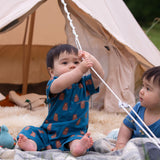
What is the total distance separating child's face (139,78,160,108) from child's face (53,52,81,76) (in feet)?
1.19

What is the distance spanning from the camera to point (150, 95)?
1468 millimetres

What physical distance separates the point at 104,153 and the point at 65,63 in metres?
0.47

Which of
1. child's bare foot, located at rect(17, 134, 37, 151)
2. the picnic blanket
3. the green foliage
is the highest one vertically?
child's bare foot, located at rect(17, 134, 37, 151)

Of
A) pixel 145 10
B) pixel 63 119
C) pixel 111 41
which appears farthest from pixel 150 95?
pixel 145 10

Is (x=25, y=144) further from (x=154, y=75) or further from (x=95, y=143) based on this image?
(x=154, y=75)

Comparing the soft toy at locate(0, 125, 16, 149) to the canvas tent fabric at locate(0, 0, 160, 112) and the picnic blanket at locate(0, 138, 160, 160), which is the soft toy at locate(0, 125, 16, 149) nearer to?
the picnic blanket at locate(0, 138, 160, 160)

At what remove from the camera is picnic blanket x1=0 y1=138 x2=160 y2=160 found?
1254mm

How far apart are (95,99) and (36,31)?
137 centimetres

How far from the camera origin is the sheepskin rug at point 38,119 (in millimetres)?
2000

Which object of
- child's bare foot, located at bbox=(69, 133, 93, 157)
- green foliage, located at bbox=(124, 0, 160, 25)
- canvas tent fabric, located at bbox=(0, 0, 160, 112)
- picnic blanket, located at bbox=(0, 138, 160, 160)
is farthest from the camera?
green foliage, located at bbox=(124, 0, 160, 25)

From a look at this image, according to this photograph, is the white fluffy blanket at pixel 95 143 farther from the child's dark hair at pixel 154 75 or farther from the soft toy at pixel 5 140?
the child's dark hair at pixel 154 75

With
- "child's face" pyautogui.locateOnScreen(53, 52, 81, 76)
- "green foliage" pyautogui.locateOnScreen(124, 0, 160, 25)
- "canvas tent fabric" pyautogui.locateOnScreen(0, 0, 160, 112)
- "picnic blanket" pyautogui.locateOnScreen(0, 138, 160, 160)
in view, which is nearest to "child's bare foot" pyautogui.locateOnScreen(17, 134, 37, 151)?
"picnic blanket" pyautogui.locateOnScreen(0, 138, 160, 160)

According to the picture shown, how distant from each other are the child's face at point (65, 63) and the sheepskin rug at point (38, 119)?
484 mm

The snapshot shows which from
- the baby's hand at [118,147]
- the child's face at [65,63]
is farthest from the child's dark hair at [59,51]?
the baby's hand at [118,147]
